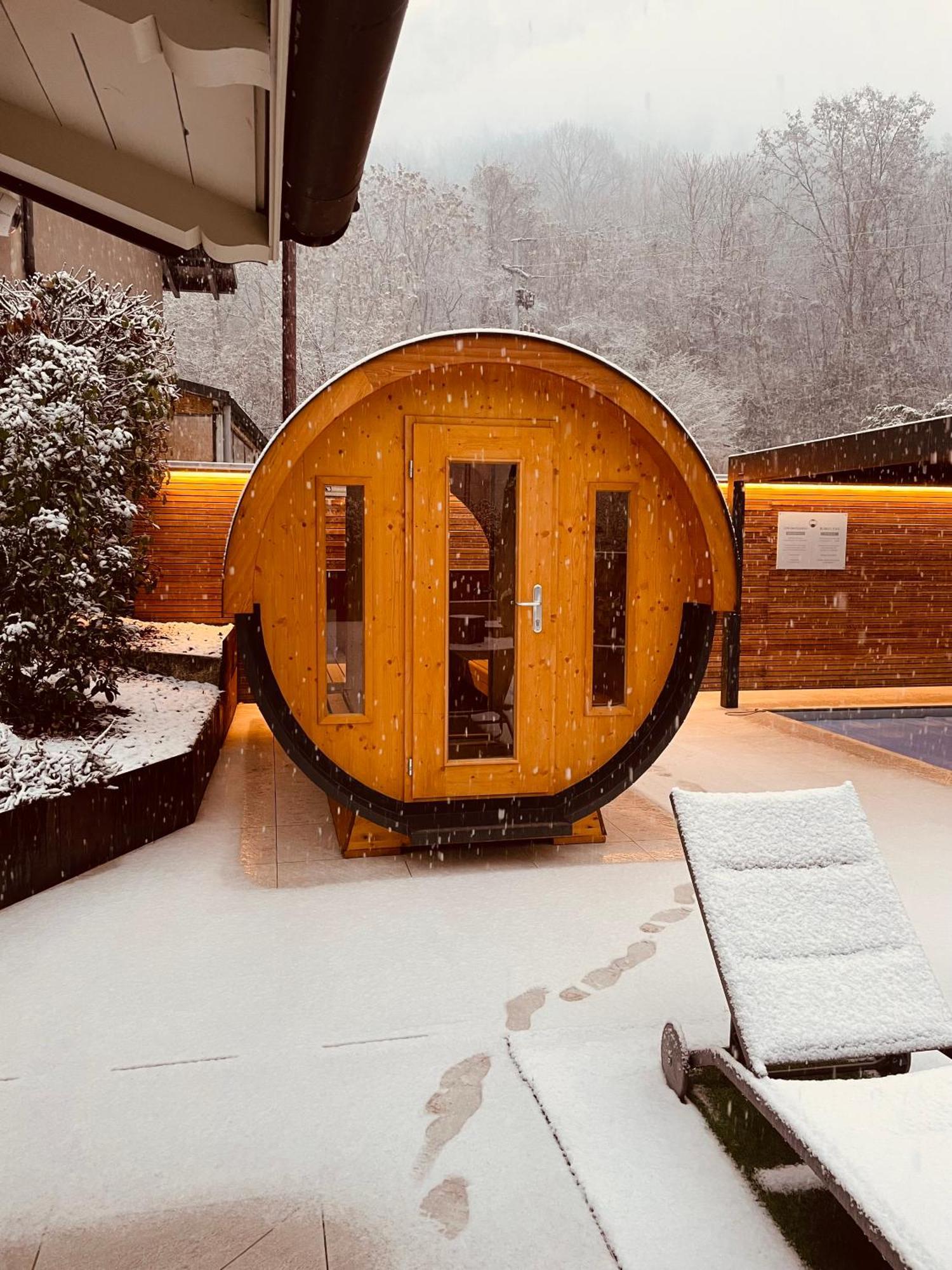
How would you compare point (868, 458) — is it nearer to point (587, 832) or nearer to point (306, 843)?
point (587, 832)

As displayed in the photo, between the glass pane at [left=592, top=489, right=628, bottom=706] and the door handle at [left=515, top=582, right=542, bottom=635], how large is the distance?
34cm

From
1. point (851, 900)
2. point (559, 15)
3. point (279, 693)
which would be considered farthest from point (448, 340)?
point (559, 15)

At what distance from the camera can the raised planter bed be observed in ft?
14.8

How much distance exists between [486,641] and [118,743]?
221cm

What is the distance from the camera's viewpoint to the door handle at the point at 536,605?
5332mm

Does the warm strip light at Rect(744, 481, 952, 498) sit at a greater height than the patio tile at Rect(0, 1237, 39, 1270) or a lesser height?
greater

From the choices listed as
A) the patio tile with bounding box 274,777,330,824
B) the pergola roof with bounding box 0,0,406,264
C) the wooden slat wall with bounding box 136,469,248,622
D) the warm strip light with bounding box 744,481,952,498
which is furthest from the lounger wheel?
the warm strip light with bounding box 744,481,952,498

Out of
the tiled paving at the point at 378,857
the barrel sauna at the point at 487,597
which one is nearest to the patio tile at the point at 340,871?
the tiled paving at the point at 378,857

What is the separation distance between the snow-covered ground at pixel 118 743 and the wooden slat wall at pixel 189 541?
2.29 m

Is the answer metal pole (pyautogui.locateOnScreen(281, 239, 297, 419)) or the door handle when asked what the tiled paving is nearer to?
the door handle

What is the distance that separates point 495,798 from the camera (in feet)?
17.6

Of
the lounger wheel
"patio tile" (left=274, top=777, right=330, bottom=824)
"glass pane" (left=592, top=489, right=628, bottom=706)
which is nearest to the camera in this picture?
the lounger wheel

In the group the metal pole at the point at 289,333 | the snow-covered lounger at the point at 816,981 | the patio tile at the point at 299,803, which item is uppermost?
the metal pole at the point at 289,333

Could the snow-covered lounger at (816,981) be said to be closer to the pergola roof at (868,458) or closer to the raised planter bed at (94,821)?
the raised planter bed at (94,821)
